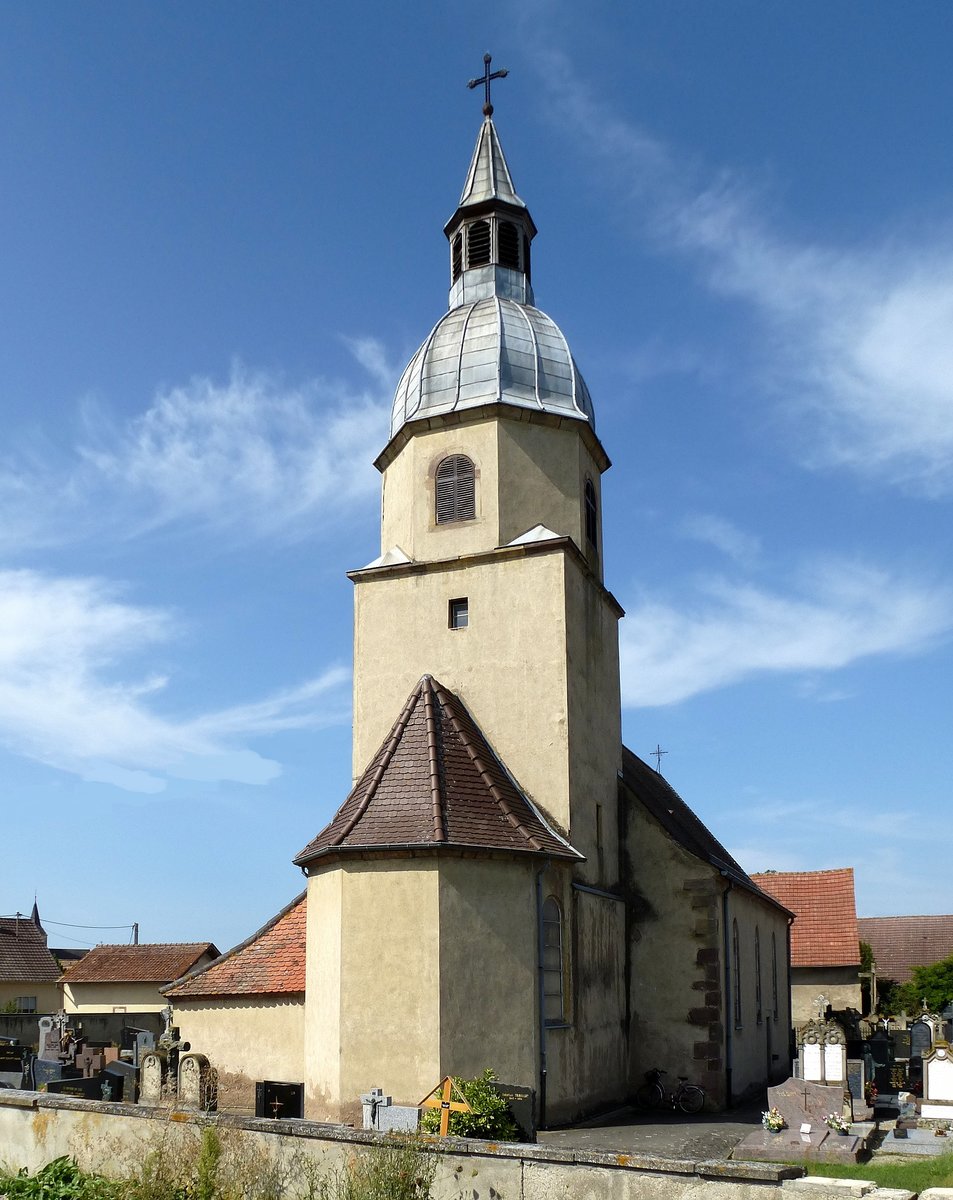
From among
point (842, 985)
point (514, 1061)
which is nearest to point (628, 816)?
point (514, 1061)

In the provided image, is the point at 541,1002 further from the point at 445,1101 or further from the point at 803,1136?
the point at 803,1136

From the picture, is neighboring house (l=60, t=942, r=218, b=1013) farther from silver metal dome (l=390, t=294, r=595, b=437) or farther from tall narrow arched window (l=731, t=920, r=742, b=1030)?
silver metal dome (l=390, t=294, r=595, b=437)

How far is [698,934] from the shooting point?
67.4 ft

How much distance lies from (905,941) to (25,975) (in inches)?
1726

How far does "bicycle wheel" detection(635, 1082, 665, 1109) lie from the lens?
1984 cm

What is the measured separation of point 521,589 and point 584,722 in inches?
103

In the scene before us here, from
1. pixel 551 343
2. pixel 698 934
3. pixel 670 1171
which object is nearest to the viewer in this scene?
pixel 670 1171

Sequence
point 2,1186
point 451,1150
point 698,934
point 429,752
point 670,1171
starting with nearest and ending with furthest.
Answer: point 670,1171 → point 451,1150 → point 2,1186 → point 429,752 → point 698,934

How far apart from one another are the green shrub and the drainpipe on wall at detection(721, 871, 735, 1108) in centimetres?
777

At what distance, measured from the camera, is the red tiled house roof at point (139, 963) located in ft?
150

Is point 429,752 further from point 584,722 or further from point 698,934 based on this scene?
point 698,934

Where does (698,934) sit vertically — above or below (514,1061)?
above

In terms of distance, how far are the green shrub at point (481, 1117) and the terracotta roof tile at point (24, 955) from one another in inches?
1714

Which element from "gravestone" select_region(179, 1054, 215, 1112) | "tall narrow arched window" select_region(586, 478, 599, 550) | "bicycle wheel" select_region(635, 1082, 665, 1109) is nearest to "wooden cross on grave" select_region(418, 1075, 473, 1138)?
"gravestone" select_region(179, 1054, 215, 1112)
